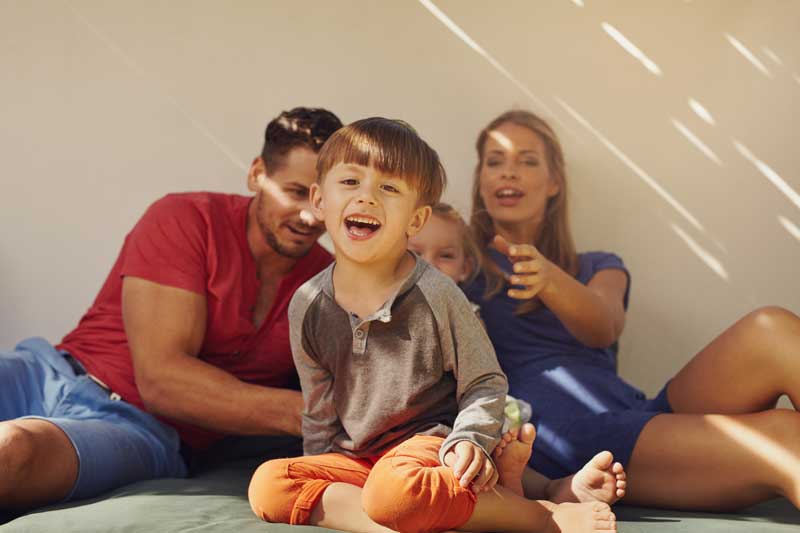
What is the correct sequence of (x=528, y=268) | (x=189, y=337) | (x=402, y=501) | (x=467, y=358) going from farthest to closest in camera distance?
(x=189, y=337), (x=528, y=268), (x=467, y=358), (x=402, y=501)

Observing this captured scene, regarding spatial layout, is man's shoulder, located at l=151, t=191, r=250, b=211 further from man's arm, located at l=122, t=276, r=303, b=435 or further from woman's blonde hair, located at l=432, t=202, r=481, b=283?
woman's blonde hair, located at l=432, t=202, r=481, b=283

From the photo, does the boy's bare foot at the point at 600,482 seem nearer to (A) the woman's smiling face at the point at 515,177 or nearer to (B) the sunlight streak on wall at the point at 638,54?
(A) the woman's smiling face at the point at 515,177

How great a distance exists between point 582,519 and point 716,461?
0.37 meters

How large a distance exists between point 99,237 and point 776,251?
2155 mm

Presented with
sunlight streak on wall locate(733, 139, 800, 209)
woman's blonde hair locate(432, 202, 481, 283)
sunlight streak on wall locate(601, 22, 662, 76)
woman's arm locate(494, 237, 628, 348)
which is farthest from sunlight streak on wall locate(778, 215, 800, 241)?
woman's blonde hair locate(432, 202, 481, 283)

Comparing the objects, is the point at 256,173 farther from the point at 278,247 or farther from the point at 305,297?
the point at 305,297

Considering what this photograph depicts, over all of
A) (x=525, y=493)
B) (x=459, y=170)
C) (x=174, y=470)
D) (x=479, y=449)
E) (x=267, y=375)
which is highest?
(x=459, y=170)

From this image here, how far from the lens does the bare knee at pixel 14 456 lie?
1.65 m

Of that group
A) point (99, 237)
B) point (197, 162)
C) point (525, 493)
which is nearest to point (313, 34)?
point (197, 162)

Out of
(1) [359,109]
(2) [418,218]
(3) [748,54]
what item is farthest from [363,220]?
(3) [748,54]

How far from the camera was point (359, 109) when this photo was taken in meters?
2.97

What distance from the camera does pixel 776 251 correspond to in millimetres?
2838

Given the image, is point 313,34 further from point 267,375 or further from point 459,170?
point 267,375

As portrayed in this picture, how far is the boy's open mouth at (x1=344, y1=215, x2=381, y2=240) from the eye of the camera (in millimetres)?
1653
